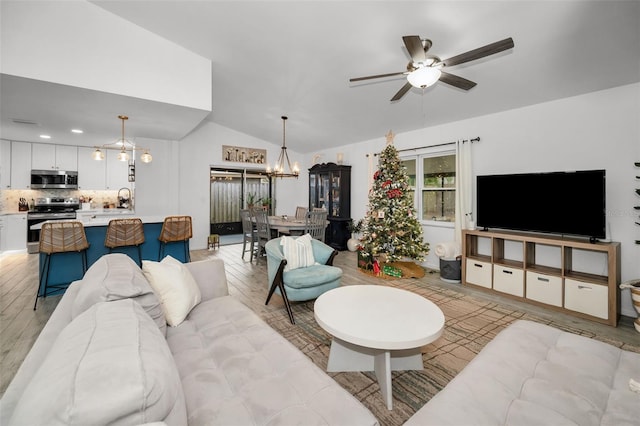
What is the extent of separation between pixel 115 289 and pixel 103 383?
2.79 feet

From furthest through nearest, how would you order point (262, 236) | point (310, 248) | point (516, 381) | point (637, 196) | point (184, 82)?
point (262, 236) → point (184, 82) → point (310, 248) → point (637, 196) → point (516, 381)

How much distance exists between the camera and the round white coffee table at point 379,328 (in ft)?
5.34

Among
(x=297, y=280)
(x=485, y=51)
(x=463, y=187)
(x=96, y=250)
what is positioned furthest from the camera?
(x=463, y=187)

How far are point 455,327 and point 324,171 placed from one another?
→ 194 inches

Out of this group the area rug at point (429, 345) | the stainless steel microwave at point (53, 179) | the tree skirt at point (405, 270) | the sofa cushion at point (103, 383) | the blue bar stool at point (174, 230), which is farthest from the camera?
the stainless steel microwave at point (53, 179)

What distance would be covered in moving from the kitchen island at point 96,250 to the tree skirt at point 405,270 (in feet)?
10.5

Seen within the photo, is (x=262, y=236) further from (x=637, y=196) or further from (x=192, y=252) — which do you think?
(x=637, y=196)

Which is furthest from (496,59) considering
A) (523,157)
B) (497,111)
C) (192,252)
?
(192,252)

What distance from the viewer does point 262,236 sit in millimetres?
5074

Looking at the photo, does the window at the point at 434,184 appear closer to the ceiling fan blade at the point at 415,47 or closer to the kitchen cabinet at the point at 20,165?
the ceiling fan blade at the point at 415,47

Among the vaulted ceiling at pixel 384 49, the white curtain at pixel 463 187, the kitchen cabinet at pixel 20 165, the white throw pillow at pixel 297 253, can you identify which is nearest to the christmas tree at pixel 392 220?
the white curtain at pixel 463 187

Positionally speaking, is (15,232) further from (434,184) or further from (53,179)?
(434,184)

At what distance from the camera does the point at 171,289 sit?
6.01ft

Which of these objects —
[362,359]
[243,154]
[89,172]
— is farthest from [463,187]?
[89,172]
